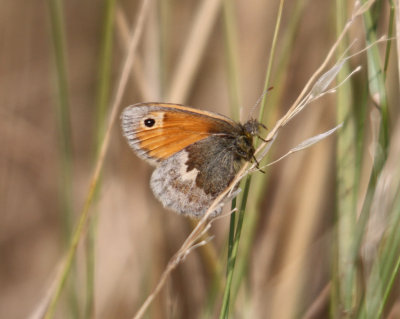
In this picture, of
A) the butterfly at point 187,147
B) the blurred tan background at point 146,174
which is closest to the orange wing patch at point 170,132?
the butterfly at point 187,147

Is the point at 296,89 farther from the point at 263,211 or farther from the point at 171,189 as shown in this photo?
the point at 171,189

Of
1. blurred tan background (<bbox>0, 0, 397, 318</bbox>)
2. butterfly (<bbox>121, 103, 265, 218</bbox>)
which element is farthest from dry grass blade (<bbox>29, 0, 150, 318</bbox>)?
blurred tan background (<bbox>0, 0, 397, 318</bbox>)

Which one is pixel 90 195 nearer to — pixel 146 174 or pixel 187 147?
pixel 187 147

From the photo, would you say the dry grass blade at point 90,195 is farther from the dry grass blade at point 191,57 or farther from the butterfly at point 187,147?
the dry grass blade at point 191,57

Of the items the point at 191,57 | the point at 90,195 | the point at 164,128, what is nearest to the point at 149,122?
Result: the point at 164,128

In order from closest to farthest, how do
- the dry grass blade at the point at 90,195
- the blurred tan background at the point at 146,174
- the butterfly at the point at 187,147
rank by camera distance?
the dry grass blade at the point at 90,195 < the butterfly at the point at 187,147 < the blurred tan background at the point at 146,174

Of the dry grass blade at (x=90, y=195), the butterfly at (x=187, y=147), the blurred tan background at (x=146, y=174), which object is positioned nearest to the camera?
the dry grass blade at (x=90, y=195)

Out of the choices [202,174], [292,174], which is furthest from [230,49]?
[292,174]
